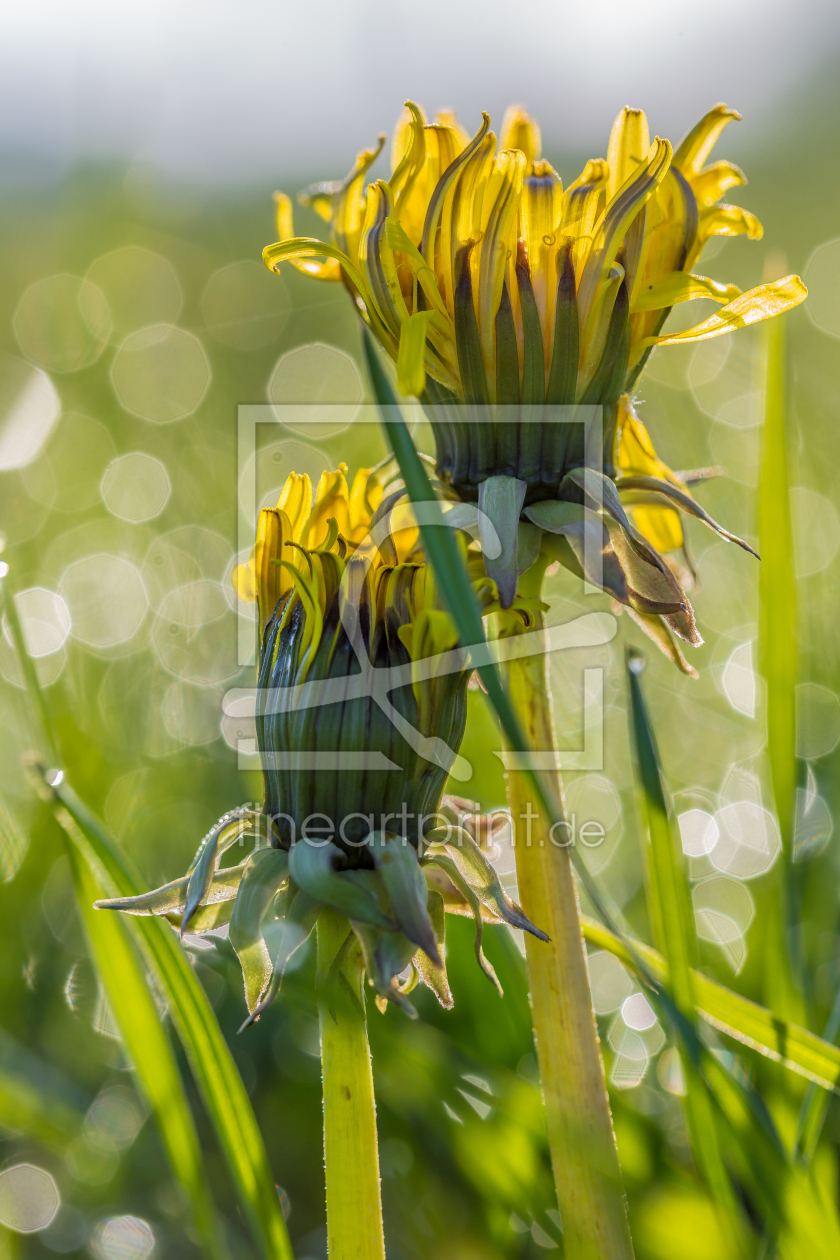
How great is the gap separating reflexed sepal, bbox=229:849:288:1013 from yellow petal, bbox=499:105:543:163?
2.42 feet

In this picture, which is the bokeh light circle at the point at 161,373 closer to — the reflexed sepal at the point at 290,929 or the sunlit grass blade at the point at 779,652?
the sunlit grass blade at the point at 779,652

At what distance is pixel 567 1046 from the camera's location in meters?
0.84

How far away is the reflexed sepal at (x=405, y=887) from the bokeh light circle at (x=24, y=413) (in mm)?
2194

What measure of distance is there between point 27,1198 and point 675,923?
804mm

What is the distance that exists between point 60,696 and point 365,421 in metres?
1.10

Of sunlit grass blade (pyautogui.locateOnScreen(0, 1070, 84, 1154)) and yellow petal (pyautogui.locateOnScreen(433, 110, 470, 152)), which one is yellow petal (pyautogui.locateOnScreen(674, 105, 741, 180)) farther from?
sunlit grass blade (pyautogui.locateOnScreen(0, 1070, 84, 1154))

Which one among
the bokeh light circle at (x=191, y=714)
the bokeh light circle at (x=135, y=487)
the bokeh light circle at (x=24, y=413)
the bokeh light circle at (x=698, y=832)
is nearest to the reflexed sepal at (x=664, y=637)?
the bokeh light circle at (x=698, y=832)

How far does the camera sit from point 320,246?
916 mm

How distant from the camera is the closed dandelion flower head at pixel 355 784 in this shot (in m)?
0.77

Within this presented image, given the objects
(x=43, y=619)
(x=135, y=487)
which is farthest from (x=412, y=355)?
(x=135, y=487)

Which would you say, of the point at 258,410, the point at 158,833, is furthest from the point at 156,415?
the point at 158,833

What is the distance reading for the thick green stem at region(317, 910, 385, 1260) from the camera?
766mm

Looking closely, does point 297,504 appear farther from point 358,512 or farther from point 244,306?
point 244,306

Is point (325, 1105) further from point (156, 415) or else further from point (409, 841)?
point (156, 415)
